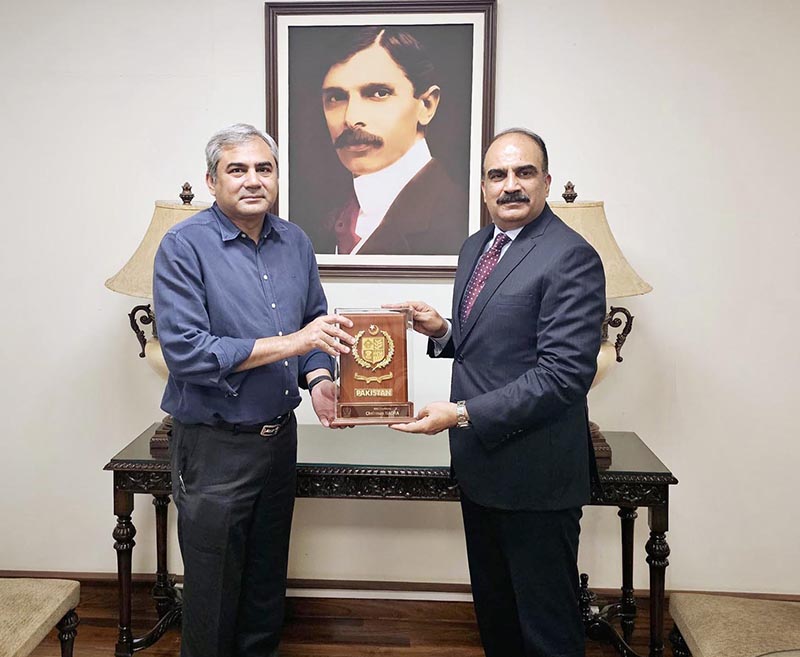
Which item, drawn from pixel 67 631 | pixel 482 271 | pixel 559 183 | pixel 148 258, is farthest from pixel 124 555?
pixel 559 183

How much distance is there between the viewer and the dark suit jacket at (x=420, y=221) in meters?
3.02

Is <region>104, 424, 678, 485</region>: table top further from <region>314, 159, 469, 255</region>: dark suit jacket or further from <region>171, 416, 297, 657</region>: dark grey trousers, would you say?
<region>314, 159, 469, 255</region>: dark suit jacket

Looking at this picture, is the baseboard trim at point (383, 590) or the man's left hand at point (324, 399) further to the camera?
the baseboard trim at point (383, 590)

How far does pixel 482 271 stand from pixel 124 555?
1532 mm

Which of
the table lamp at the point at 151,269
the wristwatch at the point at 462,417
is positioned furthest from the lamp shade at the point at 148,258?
the wristwatch at the point at 462,417

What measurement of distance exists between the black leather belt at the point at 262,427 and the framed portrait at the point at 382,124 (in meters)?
0.98

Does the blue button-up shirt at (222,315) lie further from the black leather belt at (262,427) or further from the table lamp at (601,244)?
the table lamp at (601,244)

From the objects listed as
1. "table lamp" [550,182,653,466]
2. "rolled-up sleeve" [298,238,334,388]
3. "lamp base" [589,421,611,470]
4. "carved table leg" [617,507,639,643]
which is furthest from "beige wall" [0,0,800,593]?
"rolled-up sleeve" [298,238,334,388]

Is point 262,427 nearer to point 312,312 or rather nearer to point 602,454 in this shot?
point 312,312

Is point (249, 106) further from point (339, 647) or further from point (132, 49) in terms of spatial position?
point (339, 647)

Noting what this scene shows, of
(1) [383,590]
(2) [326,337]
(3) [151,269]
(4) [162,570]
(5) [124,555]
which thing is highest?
(3) [151,269]

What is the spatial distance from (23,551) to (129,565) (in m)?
0.92

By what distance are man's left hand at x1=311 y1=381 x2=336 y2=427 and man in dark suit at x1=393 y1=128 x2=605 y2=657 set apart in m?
0.33

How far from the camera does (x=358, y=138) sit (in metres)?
3.02
